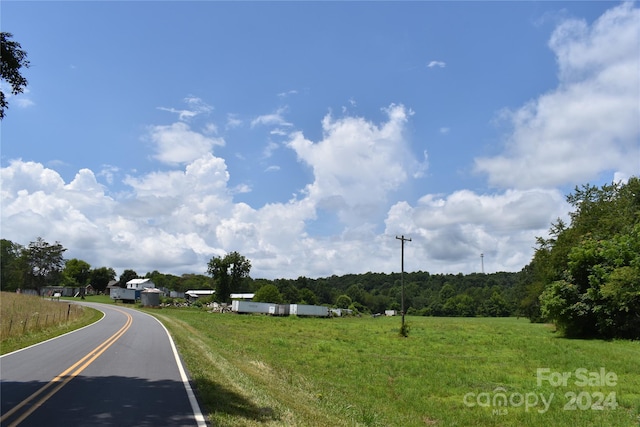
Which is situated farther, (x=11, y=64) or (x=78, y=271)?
(x=78, y=271)

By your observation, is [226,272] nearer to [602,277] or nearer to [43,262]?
[43,262]

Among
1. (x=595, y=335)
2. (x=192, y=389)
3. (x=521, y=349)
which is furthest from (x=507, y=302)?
(x=192, y=389)

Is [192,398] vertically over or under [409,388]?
over

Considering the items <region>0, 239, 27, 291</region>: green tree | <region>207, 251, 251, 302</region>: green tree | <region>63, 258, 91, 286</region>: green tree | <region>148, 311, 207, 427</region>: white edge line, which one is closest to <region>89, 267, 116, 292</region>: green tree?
<region>63, 258, 91, 286</region>: green tree

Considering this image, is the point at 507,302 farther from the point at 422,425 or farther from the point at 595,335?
the point at 422,425

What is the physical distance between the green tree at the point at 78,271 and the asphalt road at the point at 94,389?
5909 inches

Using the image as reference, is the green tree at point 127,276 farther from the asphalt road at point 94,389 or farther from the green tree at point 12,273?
the asphalt road at point 94,389

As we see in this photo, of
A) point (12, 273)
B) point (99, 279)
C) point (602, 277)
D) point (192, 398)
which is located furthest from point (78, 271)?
point (192, 398)

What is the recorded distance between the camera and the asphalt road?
8922 mm

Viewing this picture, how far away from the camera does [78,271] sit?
156625 millimetres

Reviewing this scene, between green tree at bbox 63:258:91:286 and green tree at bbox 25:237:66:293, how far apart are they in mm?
9791

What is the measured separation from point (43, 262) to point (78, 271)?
19924mm

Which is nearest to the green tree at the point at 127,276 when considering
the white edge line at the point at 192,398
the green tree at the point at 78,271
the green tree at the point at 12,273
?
the green tree at the point at 78,271

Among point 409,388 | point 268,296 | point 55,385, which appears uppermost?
point 268,296
